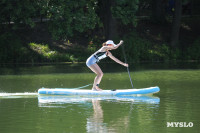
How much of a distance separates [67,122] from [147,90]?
214 inches

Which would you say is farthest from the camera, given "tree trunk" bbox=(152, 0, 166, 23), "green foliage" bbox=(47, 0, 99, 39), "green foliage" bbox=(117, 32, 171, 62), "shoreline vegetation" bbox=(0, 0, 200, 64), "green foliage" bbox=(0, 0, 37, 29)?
"tree trunk" bbox=(152, 0, 166, 23)

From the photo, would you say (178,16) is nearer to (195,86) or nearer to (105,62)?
(105,62)

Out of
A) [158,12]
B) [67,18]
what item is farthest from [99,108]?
[158,12]

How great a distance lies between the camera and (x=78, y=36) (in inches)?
1662

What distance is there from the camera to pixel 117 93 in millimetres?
18047

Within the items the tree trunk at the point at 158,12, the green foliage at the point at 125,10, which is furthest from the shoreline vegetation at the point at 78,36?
the tree trunk at the point at 158,12

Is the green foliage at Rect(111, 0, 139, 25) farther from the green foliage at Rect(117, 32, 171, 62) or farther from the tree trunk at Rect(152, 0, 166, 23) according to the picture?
the tree trunk at Rect(152, 0, 166, 23)

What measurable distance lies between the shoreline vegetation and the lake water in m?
11.5

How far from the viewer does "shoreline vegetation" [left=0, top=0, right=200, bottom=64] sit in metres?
35.5

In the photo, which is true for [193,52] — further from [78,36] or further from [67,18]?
[67,18]

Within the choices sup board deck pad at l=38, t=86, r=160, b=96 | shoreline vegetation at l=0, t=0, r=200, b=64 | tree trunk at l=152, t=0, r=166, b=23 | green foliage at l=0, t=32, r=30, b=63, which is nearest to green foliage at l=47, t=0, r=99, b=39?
shoreline vegetation at l=0, t=0, r=200, b=64

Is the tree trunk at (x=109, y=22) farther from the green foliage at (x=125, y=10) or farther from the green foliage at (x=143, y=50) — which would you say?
the green foliage at (x=125, y=10)

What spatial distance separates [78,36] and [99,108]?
27.0m

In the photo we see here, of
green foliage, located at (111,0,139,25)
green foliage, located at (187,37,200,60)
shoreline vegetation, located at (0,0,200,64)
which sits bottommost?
green foliage, located at (187,37,200,60)
